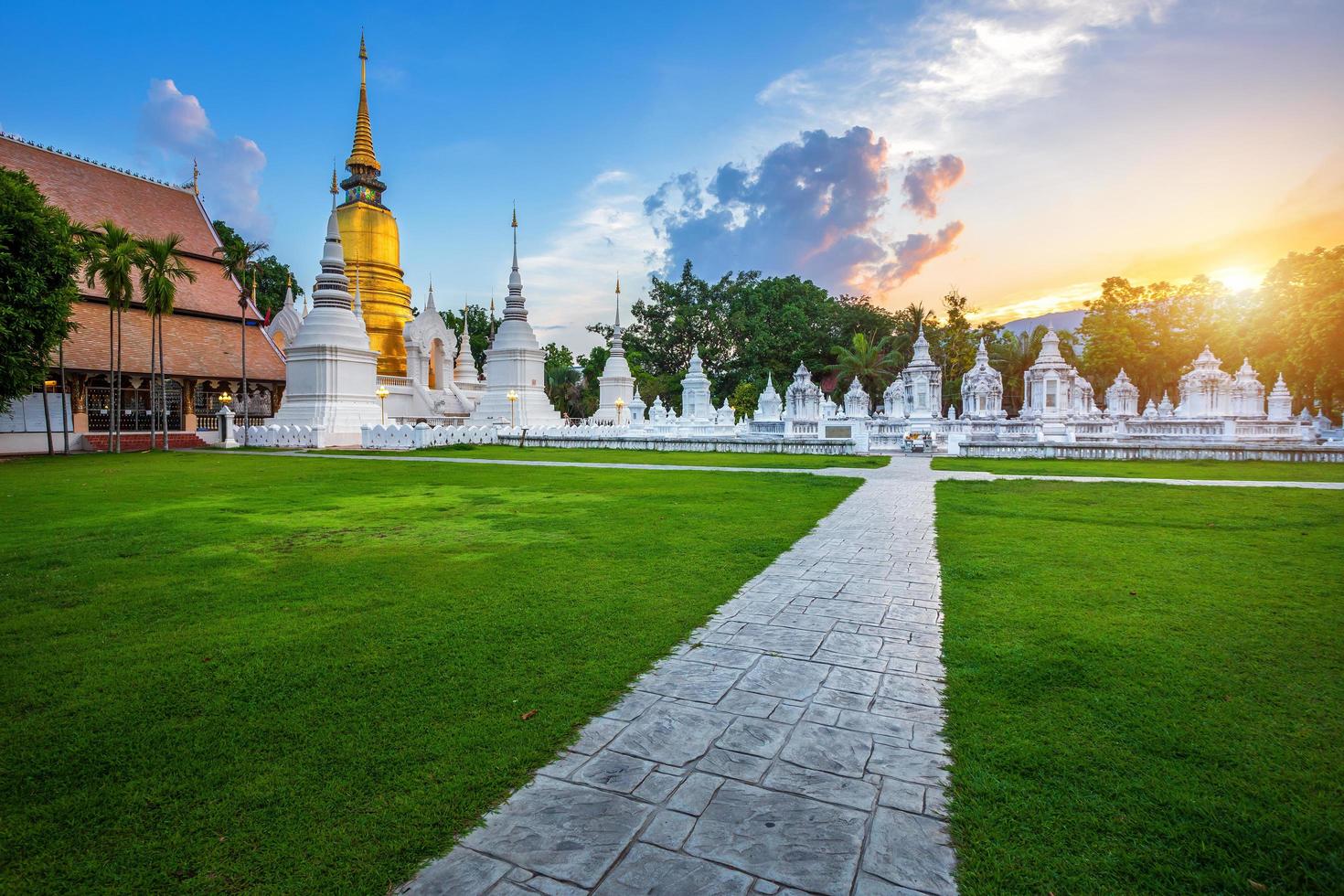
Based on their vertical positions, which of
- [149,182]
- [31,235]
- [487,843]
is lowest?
[487,843]

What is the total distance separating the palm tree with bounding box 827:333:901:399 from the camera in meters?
45.5

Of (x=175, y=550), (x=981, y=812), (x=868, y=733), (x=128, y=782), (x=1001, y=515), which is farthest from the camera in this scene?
(x=1001, y=515)

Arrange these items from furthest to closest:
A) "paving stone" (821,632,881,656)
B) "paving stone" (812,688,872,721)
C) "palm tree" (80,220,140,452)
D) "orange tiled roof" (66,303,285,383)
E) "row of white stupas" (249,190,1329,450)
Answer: "row of white stupas" (249,190,1329,450), "orange tiled roof" (66,303,285,383), "palm tree" (80,220,140,452), "paving stone" (821,632,881,656), "paving stone" (812,688,872,721)

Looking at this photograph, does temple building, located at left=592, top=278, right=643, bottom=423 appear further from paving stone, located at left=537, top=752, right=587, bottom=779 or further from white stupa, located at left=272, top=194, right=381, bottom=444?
paving stone, located at left=537, top=752, right=587, bottom=779

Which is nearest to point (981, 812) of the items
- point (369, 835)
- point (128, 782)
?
point (369, 835)

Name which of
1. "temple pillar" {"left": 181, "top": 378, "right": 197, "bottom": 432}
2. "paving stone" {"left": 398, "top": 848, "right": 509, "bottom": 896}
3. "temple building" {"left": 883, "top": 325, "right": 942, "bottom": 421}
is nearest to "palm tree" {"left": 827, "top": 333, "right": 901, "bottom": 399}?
"temple building" {"left": 883, "top": 325, "right": 942, "bottom": 421}

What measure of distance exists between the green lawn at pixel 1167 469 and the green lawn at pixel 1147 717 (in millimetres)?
8095

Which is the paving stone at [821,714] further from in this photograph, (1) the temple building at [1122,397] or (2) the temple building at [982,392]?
(1) the temple building at [1122,397]

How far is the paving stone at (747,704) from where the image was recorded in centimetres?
330

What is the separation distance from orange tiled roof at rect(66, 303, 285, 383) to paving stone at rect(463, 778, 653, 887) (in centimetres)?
2961

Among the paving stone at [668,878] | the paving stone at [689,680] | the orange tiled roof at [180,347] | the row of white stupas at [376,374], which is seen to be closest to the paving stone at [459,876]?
the paving stone at [668,878]

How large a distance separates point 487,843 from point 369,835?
1.35 ft

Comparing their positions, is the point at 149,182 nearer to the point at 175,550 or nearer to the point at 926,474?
the point at 175,550

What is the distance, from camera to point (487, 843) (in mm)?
2291
